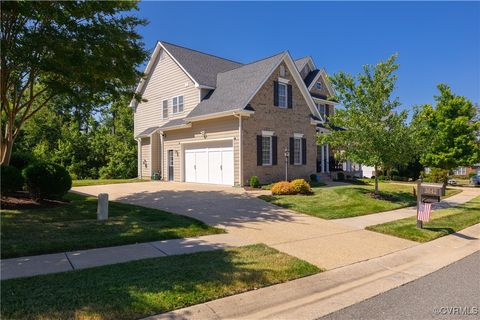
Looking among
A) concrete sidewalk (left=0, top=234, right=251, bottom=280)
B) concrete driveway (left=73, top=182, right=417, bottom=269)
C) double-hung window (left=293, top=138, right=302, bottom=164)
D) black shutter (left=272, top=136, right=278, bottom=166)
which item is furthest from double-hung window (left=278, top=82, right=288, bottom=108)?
concrete sidewalk (left=0, top=234, right=251, bottom=280)

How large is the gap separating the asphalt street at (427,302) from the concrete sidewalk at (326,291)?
0.16 meters

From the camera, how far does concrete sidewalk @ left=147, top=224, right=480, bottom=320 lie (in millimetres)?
4094

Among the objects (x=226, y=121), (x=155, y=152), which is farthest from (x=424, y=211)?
(x=155, y=152)

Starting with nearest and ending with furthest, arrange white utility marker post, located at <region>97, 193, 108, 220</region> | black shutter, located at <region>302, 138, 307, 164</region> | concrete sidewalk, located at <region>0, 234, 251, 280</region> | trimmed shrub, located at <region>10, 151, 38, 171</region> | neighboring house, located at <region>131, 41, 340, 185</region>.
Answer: concrete sidewalk, located at <region>0, 234, 251, 280</region>, white utility marker post, located at <region>97, 193, 108, 220</region>, trimmed shrub, located at <region>10, 151, 38, 171</region>, neighboring house, located at <region>131, 41, 340, 185</region>, black shutter, located at <region>302, 138, 307, 164</region>

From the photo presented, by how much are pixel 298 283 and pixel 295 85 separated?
17056 mm

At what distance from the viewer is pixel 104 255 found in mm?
6016

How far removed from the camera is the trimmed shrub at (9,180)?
10036 mm

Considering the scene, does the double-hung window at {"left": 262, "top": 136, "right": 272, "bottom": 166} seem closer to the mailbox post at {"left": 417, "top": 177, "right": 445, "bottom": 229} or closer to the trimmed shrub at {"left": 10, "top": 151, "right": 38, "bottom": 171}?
the mailbox post at {"left": 417, "top": 177, "right": 445, "bottom": 229}

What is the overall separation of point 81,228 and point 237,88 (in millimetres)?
13723

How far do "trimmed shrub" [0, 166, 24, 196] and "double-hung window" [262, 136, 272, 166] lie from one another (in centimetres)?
1183

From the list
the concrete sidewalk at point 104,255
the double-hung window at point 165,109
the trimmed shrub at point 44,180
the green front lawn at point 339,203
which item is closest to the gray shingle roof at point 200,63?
the double-hung window at point 165,109

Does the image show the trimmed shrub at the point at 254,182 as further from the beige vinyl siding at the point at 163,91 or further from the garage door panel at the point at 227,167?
the beige vinyl siding at the point at 163,91

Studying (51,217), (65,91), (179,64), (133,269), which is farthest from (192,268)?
(179,64)

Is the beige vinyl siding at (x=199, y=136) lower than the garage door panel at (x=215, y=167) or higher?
higher
